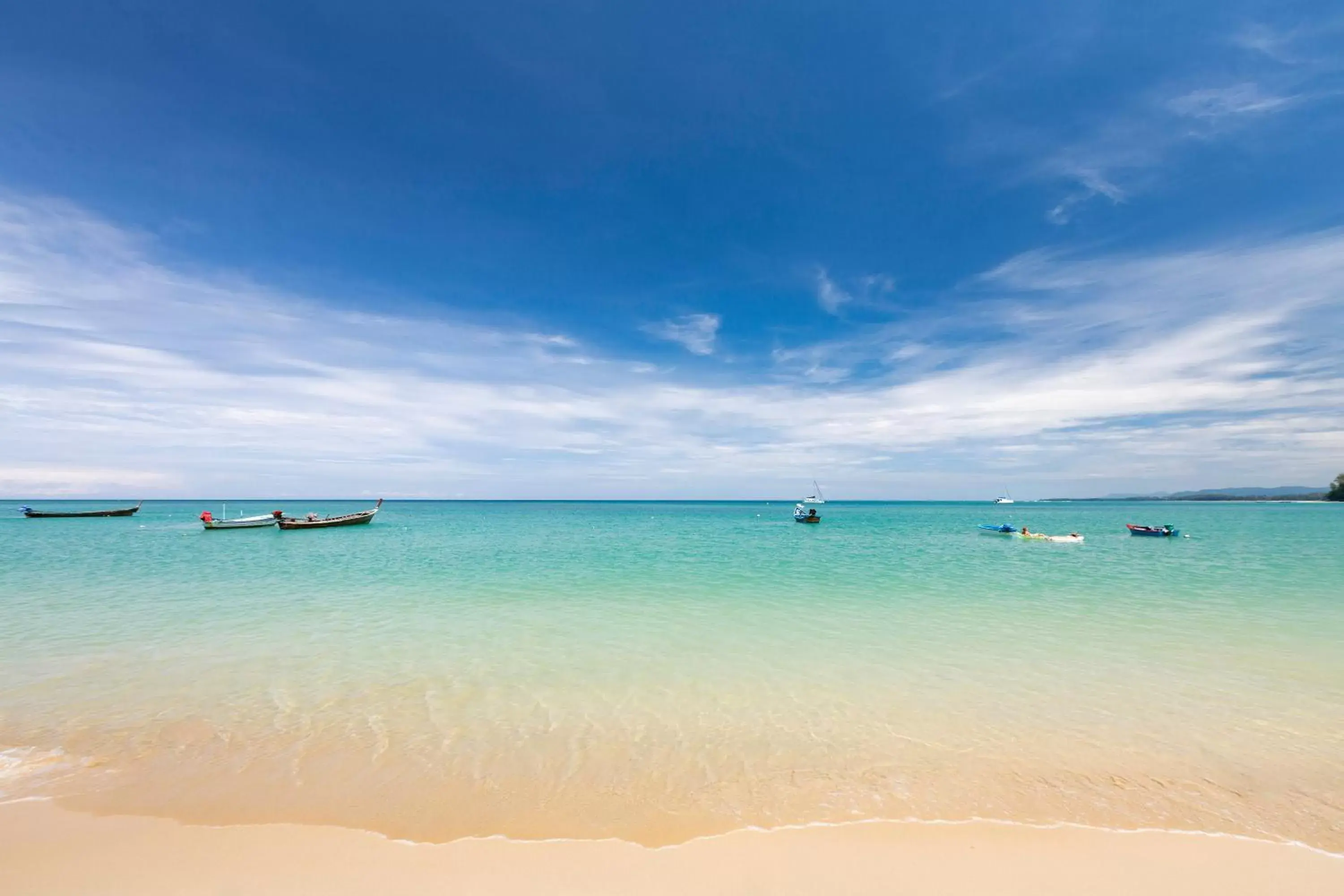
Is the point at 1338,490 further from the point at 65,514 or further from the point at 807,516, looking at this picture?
the point at 65,514

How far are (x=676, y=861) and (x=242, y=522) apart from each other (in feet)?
205

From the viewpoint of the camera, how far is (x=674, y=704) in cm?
750

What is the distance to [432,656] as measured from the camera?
31.8ft

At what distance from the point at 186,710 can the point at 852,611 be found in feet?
40.3

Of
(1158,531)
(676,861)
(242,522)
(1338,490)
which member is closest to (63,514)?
(242,522)

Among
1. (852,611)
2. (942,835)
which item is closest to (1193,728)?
(942,835)

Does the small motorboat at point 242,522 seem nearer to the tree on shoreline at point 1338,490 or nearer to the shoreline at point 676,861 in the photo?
the shoreline at point 676,861

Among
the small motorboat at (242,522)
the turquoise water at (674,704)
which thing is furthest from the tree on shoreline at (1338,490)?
the small motorboat at (242,522)

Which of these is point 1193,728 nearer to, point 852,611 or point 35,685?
point 852,611

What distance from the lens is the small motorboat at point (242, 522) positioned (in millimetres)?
51594

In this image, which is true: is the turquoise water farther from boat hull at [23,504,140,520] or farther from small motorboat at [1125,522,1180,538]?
boat hull at [23,504,140,520]

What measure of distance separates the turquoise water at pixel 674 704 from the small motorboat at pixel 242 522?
38.4 meters

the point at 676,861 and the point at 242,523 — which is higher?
the point at 242,523

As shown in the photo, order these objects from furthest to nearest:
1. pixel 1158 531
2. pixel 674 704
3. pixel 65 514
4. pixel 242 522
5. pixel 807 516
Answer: pixel 65 514, pixel 807 516, pixel 242 522, pixel 1158 531, pixel 674 704
